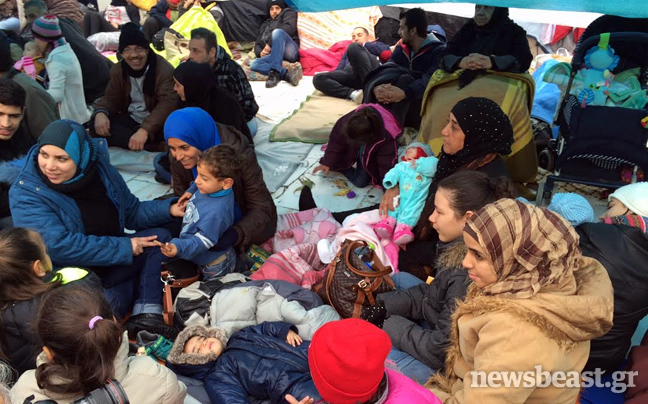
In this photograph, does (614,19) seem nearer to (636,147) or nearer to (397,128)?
(636,147)

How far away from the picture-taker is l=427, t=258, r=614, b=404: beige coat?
1.68 metres

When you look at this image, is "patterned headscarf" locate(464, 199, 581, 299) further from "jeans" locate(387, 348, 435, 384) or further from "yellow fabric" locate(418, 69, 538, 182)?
"yellow fabric" locate(418, 69, 538, 182)

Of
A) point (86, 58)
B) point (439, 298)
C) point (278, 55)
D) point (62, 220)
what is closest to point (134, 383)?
point (62, 220)

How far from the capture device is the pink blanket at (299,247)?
10.6ft

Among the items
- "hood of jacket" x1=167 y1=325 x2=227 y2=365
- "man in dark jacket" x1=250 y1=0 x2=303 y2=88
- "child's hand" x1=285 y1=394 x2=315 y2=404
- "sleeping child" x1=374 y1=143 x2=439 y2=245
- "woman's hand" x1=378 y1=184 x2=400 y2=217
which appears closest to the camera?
"child's hand" x1=285 y1=394 x2=315 y2=404

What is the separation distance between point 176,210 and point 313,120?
112 inches

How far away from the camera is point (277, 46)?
7672 millimetres

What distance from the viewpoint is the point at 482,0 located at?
3049 mm

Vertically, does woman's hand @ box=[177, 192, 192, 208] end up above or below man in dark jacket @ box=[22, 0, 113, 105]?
below

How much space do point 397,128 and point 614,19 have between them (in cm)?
210

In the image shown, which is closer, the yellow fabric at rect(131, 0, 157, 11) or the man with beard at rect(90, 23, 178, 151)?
the man with beard at rect(90, 23, 178, 151)

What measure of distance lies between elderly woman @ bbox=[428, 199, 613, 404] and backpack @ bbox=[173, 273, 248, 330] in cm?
148

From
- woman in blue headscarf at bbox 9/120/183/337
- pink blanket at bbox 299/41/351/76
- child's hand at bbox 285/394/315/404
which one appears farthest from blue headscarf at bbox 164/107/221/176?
pink blanket at bbox 299/41/351/76

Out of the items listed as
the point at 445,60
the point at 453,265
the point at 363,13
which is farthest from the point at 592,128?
the point at 363,13
